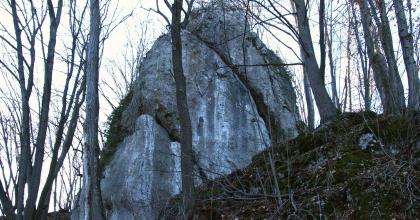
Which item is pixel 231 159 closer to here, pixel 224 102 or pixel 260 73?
pixel 224 102

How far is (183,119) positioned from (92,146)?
149 centimetres

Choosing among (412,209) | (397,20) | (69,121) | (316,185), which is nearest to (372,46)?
(397,20)

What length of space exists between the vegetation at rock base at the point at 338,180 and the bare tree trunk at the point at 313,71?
58 centimetres

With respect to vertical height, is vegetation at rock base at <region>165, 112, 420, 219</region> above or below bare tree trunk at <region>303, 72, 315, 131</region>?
below

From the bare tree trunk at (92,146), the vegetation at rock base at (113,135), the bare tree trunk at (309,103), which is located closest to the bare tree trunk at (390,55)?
the bare tree trunk at (92,146)

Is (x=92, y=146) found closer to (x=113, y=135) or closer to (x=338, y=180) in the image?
(x=338, y=180)

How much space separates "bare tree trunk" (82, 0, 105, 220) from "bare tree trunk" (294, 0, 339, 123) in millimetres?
3168

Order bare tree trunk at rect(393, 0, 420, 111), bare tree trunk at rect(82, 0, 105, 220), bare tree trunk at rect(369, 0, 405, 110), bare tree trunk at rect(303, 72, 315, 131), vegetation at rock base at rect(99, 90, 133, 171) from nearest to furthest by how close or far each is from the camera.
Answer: bare tree trunk at rect(393, 0, 420, 111)
bare tree trunk at rect(369, 0, 405, 110)
bare tree trunk at rect(82, 0, 105, 220)
vegetation at rock base at rect(99, 90, 133, 171)
bare tree trunk at rect(303, 72, 315, 131)

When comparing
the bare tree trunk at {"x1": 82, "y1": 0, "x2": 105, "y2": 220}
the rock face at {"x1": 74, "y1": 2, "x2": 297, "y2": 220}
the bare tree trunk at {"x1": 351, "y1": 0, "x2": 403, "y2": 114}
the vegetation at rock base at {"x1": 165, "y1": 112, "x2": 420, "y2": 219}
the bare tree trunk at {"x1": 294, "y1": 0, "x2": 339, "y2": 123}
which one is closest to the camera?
the vegetation at rock base at {"x1": 165, "y1": 112, "x2": 420, "y2": 219}

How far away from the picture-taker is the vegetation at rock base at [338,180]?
13.8 feet

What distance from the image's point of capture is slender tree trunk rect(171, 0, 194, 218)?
19.9 ft

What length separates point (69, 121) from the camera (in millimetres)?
9906

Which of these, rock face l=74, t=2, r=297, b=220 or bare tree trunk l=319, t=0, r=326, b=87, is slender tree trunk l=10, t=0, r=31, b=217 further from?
bare tree trunk l=319, t=0, r=326, b=87

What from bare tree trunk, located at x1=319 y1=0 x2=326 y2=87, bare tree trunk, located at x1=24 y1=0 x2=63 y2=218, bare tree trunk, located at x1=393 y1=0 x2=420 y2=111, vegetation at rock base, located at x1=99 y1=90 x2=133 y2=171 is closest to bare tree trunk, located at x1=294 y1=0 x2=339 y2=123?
bare tree trunk, located at x1=319 y1=0 x2=326 y2=87
